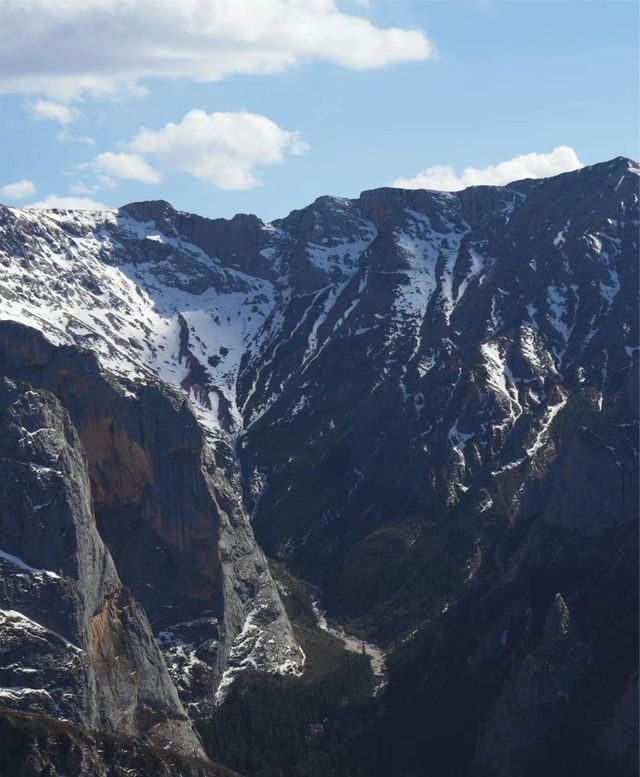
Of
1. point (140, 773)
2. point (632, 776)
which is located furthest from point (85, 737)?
point (632, 776)

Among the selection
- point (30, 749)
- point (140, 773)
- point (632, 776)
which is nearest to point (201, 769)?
point (140, 773)

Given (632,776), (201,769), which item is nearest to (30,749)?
(201,769)

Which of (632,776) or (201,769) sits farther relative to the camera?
(632,776)

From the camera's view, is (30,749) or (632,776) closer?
(30,749)

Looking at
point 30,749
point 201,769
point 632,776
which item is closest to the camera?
point 30,749

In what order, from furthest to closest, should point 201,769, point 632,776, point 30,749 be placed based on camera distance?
1. point 632,776
2. point 201,769
3. point 30,749

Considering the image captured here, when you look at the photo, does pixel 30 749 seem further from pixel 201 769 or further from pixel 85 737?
pixel 201 769

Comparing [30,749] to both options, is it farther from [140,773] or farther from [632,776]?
[632,776]

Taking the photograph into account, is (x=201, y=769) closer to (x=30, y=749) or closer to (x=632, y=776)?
(x=30, y=749)
